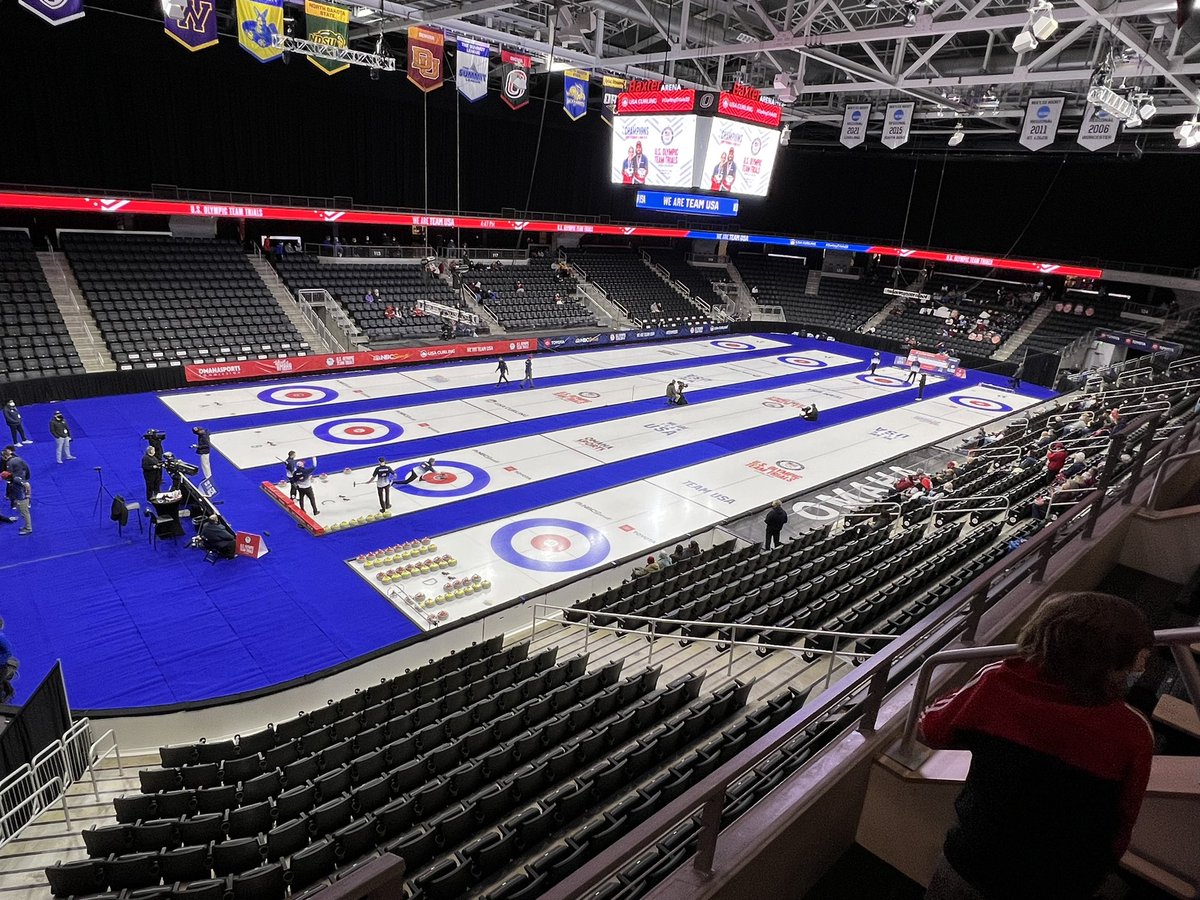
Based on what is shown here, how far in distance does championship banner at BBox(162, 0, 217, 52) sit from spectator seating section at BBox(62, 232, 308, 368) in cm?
1013

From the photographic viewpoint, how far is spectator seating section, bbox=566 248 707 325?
Result: 42.9m

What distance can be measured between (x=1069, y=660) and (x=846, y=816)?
68.7 inches

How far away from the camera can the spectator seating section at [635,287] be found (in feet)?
141

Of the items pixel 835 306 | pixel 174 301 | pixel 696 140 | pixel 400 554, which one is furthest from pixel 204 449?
pixel 835 306

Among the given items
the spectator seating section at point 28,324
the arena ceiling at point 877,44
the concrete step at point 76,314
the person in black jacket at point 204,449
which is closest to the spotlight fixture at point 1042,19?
the arena ceiling at point 877,44

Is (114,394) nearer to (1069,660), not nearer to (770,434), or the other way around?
(770,434)

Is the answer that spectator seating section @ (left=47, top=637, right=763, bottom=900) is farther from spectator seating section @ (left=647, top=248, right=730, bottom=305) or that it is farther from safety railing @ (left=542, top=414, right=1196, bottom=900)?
spectator seating section @ (left=647, top=248, right=730, bottom=305)

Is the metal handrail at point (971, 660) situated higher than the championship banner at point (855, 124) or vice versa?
the championship banner at point (855, 124)

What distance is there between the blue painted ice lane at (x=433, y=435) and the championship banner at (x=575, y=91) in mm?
10591

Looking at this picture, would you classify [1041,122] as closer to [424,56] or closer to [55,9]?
[424,56]

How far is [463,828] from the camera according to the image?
610 cm

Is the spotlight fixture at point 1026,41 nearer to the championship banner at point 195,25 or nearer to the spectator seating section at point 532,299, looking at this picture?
the championship banner at point 195,25

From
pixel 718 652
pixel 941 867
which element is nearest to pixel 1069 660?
pixel 941 867

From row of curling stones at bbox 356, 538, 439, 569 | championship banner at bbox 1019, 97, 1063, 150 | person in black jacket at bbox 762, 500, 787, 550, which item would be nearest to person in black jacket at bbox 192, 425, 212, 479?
row of curling stones at bbox 356, 538, 439, 569
